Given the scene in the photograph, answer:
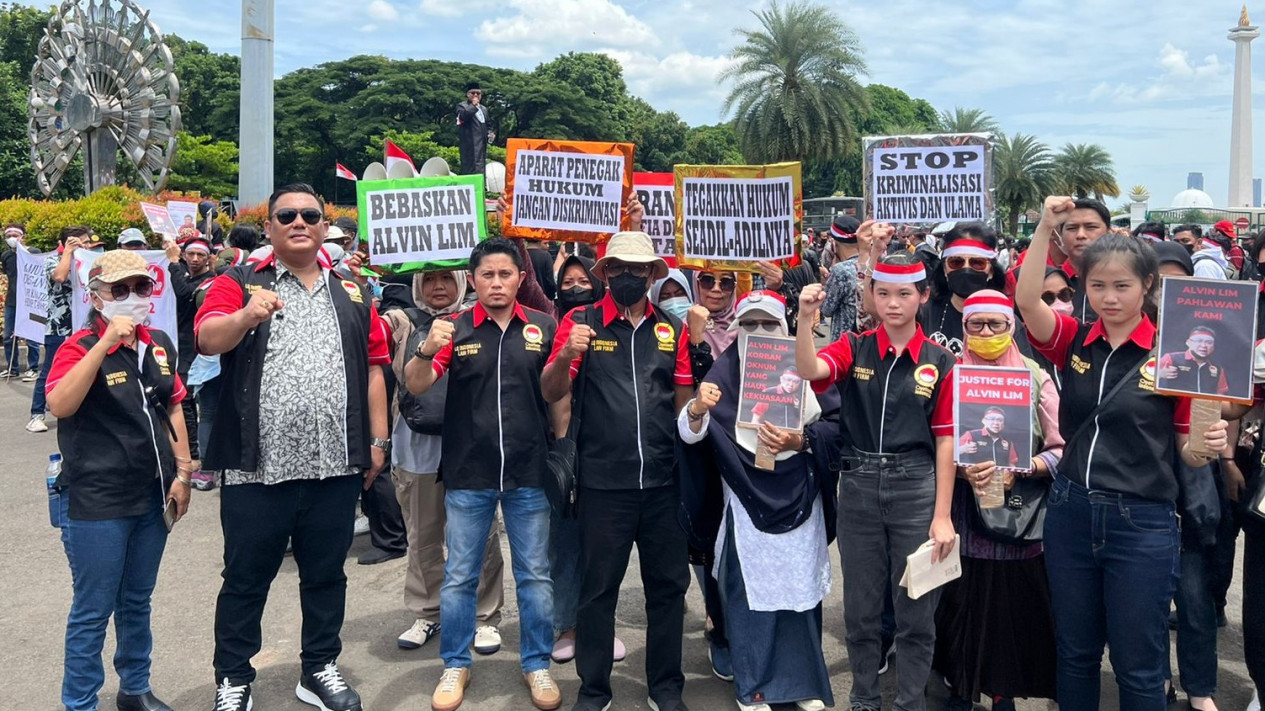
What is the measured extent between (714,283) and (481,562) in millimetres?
1941

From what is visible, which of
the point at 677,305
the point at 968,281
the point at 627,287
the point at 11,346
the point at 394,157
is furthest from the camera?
the point at 11,346

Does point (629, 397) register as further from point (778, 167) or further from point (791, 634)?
point (778, 167)

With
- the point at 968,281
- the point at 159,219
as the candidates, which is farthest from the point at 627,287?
the point at 159,219

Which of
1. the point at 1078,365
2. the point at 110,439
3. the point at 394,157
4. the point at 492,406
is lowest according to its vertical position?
the point at 110,439

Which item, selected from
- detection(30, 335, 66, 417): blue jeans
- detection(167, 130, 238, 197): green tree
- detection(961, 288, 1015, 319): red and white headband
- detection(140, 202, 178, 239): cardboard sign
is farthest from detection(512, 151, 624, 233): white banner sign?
detection(167, 130, 238, 197): green tree

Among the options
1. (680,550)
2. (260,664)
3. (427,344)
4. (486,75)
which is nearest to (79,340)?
(427,344)

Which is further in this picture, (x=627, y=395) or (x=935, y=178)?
(x=935, y=178)

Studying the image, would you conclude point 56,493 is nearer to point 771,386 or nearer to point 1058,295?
point 771,386

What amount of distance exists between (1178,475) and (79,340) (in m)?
4.29

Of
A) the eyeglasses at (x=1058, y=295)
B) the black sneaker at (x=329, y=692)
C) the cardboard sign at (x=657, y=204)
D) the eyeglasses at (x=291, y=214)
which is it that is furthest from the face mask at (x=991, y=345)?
the cardboard sign at (x=657, y=204)

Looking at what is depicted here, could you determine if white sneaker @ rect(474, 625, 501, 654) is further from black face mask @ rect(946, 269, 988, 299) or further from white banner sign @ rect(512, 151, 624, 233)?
black face mask @ rect(946, 269, 988, 299)

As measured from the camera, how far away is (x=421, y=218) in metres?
5.25

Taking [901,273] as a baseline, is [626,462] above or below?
below

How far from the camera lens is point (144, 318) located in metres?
4.10
